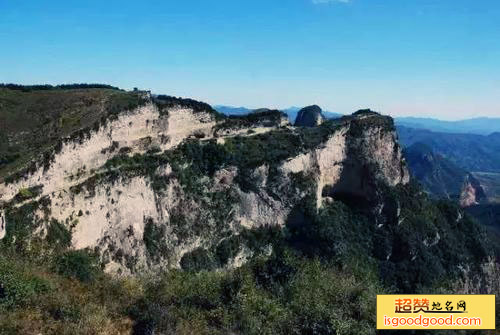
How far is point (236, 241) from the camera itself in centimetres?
7531

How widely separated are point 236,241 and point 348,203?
99.7 ft

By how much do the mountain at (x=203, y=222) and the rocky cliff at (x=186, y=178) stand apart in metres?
0.21

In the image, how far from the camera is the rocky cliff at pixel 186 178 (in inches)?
2141

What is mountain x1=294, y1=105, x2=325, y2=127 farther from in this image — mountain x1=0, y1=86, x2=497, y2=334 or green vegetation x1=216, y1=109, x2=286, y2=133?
green vegetation x1=216, y1=109, x2=286, y2=133

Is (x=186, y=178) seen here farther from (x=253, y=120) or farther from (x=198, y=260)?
(x=253, y=120)

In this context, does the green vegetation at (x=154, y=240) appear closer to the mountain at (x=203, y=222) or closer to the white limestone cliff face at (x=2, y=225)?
the mountain at (x=203, y=222)

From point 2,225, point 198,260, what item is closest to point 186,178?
point 198,260

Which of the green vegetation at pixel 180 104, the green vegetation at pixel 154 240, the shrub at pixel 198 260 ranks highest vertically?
the green vegetation at pixel 180 104

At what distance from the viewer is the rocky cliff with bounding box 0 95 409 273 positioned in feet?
178

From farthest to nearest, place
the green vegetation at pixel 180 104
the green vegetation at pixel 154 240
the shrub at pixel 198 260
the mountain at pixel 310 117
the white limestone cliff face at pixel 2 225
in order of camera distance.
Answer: the mountain at pixel 310 117, the green vegetation at pixel 180 104, the shrub at pixel 198 260, the green vegetation at pixel 154 240, the white limestone cliff face at pixel 2 225

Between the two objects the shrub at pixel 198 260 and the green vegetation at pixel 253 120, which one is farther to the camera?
the green vegetation at pixel 253 120

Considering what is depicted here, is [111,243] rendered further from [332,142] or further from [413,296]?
[332,142]

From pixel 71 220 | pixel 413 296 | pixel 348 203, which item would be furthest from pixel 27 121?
pixel 348 203

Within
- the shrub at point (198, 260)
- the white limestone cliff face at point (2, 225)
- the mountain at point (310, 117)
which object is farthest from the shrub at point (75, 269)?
the mountain at point (310, 117)
